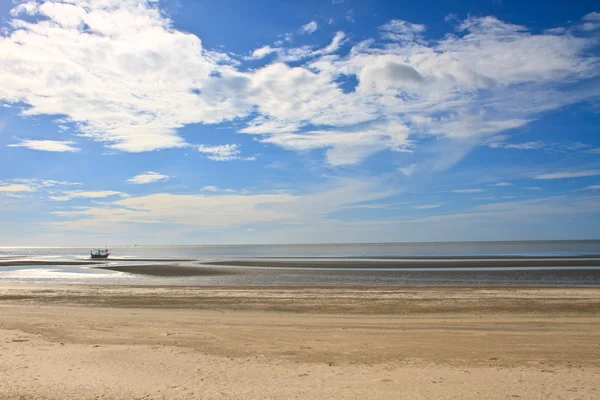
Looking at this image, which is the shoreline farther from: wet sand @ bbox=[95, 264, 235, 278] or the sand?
wet sand @ bbox=[95, 264, 235, 278]

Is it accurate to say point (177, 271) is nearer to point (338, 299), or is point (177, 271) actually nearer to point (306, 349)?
point (338, 299)

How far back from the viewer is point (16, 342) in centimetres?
1429

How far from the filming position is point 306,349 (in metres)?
13.5

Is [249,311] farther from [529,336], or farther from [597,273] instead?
[597,273]

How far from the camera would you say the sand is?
9773 millimetres

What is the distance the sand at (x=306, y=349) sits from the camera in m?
9.77

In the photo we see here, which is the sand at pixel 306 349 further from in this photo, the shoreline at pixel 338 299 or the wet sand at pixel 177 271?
the wet sand at pixel 177 271

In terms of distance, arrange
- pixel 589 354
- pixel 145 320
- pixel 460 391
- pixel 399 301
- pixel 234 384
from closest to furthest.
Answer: pixel 460 391, pixel 234 384, pixel 589 354, pixel 145 320, pixel 399 301

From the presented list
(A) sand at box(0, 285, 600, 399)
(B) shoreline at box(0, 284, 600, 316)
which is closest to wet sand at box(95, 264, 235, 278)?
(B) shoreline at box(0, 284, 600, 316)

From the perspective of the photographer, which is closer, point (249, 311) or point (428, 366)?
point (428, 366)

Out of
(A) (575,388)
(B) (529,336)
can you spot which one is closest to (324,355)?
(A) (575,388)

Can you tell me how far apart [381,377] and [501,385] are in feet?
8.66

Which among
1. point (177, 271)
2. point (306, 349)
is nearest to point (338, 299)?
point (306, 349)

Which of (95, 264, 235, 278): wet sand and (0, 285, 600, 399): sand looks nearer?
(0, 285, 600, 399): sand
